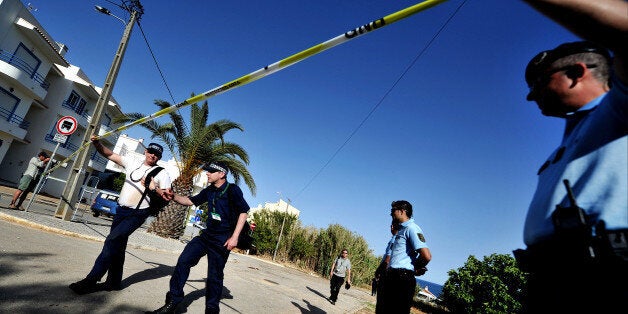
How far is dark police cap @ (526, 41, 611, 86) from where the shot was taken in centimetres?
117

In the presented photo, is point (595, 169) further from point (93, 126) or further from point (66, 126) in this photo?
point (93, 126)

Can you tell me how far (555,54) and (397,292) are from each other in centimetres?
348

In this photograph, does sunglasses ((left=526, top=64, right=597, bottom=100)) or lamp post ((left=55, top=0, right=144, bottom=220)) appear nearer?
sunglasses ((left=526, top=64, right=597, bottom=100))

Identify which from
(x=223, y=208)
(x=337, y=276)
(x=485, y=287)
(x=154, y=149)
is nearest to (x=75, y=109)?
(x=337, y=276)

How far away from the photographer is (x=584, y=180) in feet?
3.23

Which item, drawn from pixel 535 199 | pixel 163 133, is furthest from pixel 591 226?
pixel 163 133

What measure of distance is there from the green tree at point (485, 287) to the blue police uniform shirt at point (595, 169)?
69.5 feet

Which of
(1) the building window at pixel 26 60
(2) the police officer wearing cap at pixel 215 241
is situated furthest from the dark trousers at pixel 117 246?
(1) the building window at pixel 26 60

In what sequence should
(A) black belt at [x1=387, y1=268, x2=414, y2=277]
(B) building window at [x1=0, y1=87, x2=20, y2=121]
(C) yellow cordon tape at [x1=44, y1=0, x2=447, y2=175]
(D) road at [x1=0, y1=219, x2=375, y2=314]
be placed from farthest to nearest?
(B) building window at [x1=0, y1=87, x2=20, y2=121] → (A) black belt at [x1=387, y1=268, x2=414, y2=277] → (D) road at [x1=0, y1=219, x2=375, y2=314] → (C) yellow cordon tape at [x1=44, y1=0, x2=447, y2=175]

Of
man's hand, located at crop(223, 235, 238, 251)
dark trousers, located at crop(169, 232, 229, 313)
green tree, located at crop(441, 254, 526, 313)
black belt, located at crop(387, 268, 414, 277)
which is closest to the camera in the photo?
dark trousers, located at crop(169, 232, 229, 313)

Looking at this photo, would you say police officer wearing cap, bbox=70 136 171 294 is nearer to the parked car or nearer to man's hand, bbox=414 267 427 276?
man's hand, bbox=414 267 427 276

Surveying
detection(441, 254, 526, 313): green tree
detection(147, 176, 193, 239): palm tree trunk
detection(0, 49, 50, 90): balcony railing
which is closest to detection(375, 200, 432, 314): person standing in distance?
detection(147, 176, 193, 239): palm tree trunk

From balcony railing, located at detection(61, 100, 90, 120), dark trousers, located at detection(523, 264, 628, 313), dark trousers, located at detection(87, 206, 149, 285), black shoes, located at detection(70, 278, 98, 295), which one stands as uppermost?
balcony railing, located at detection(61, 100, 90, 120)

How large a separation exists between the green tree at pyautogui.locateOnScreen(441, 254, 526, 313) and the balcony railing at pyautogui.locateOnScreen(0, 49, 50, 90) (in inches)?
1342
